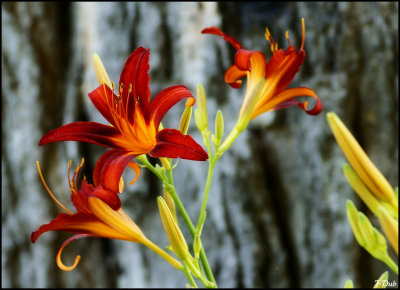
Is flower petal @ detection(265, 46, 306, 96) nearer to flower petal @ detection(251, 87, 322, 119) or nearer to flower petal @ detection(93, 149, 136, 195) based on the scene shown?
flower petal @ detection(251, 87, 322, 119)

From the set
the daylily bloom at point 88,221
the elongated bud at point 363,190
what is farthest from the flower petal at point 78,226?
the elongated bud at point 363,190

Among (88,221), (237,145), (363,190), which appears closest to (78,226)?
(88,221)

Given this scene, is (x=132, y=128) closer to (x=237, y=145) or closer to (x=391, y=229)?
(x=391, y=229)

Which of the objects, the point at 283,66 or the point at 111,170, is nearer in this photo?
the point at 111,170

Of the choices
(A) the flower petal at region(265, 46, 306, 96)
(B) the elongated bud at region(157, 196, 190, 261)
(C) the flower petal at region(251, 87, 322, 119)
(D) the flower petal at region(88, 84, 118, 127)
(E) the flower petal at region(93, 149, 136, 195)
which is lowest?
(B) the elongated bud at region(157, 196, 190, 261)

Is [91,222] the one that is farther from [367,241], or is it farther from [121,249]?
[121,249]

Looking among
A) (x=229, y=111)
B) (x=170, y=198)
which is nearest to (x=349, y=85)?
(x=229, y=111)

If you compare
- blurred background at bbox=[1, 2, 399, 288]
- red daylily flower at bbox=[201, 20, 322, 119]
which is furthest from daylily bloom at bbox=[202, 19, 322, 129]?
blurred background at bbox=[1, 2, 399, 288]
